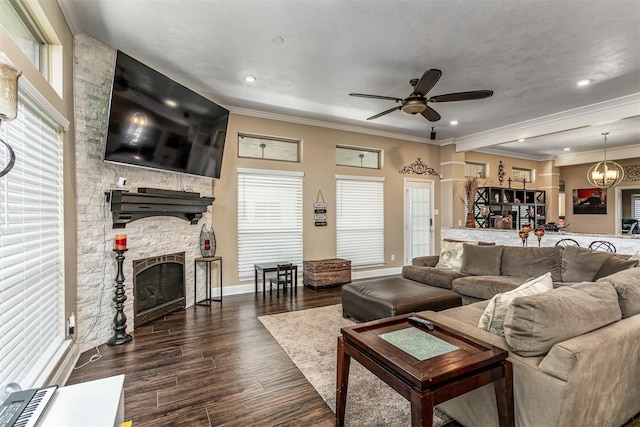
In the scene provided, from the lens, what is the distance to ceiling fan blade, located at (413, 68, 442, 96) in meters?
2.97

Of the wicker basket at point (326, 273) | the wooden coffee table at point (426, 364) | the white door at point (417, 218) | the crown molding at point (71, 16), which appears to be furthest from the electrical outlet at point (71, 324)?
the white door at point (417, 218)

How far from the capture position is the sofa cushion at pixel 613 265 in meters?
3.10

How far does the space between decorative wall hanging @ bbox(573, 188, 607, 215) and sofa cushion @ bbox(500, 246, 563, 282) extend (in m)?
7.18

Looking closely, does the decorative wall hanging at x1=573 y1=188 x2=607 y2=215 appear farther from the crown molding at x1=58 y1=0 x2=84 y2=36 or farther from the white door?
the crown molding at x1=58 y1=0 x2=84 y2=36

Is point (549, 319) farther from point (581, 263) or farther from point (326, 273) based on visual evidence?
point (326, 273)

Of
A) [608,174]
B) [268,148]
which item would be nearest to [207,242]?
[268,148]

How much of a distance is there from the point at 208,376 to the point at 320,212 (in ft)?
12.1

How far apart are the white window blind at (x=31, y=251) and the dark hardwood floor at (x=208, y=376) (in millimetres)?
594

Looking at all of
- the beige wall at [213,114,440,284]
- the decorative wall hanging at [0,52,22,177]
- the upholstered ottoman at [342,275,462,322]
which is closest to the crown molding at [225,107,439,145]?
the beige wall at [213,114,440,284]

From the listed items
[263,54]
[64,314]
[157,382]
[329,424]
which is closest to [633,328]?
[329,424]

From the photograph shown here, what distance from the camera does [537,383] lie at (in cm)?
155

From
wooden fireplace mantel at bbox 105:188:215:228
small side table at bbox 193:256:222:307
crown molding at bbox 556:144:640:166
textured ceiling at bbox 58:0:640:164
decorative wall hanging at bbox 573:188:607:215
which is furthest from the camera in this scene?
decorative wall hanging at bbox 573:188:607:215

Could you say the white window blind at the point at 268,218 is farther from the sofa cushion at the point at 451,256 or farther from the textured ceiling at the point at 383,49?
the sofa cushion at the point at 451,256

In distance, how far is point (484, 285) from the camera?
12.1 feet
